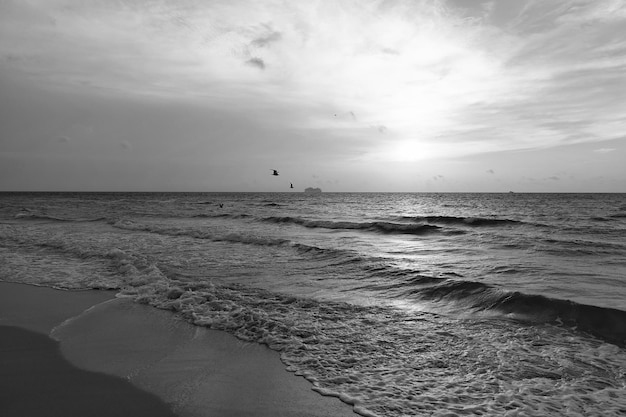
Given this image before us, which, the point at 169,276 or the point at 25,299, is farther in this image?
the point at 169,276

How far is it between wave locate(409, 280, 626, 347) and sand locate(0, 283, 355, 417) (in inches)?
197

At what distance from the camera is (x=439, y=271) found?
39.9 feet

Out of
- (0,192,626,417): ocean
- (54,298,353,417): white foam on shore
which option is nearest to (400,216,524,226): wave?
(0,192,626,417): ocean

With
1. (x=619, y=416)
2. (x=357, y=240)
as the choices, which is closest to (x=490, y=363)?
(x=619, y=416)

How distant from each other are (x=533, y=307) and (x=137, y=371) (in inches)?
294

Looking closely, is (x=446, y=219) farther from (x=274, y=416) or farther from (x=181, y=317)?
(x=274, y=416)

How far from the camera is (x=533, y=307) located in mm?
8234

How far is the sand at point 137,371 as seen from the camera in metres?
4.32

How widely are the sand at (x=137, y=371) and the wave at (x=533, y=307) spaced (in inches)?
197

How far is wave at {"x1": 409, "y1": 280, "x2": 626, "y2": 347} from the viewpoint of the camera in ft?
23.3

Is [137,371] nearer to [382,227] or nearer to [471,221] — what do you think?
[382,227]

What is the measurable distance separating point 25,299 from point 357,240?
49.2ft

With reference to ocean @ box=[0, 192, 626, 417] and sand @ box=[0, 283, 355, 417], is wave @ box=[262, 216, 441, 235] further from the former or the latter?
sand @ box=[0, 283, 355, 417]

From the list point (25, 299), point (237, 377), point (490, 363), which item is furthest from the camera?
point (25, 299)
